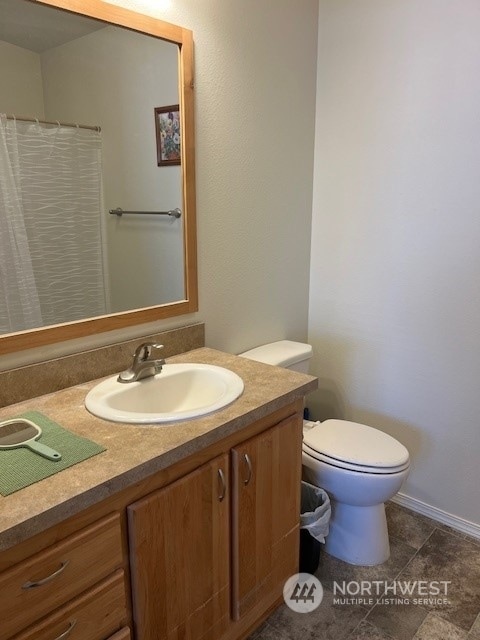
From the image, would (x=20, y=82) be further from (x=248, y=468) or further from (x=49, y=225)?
(x=248, y=468)

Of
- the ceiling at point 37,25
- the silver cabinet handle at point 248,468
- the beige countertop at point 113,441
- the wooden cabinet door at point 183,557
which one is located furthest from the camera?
the silver cabinet handle at point 248,468

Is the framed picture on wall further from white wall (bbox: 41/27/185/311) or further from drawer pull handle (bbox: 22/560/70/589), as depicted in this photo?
drawer pull handle (bbox: 22/560/70/589)

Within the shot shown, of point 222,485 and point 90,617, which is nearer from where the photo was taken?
point 90,617

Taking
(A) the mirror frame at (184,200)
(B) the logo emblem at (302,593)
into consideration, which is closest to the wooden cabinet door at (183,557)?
(B) the logo emblem at (302,593)

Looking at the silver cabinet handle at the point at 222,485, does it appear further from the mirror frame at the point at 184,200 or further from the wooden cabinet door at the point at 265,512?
the mirror frame at the point at 184,200

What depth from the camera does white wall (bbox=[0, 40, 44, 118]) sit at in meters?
1.24

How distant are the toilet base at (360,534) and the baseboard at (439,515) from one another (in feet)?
1.18

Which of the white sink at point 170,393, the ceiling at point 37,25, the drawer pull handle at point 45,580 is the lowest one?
the drawer pull handle at point 45,580

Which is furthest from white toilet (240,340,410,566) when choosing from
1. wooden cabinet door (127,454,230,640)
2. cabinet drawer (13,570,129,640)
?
cabinet drawer (13,570,129,640)

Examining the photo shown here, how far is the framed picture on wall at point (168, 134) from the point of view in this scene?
161 cm

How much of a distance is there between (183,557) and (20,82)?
132 centimetres

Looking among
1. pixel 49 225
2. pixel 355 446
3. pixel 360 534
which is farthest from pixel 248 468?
pixel 49 225

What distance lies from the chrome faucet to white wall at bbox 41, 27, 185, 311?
177 mm

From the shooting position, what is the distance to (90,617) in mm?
1027
